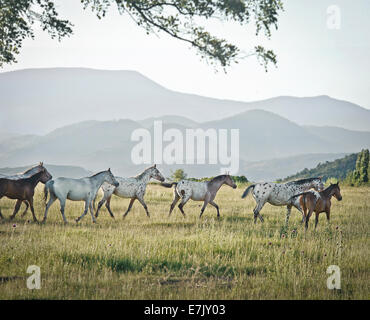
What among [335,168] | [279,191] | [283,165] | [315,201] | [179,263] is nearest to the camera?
[179,263]

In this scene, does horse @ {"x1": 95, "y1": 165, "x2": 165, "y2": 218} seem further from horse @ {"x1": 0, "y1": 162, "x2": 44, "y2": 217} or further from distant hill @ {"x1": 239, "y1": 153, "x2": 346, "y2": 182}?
distant hill @ {"x1": 239, "y1": 153, "x2": 346, "y2": 182}

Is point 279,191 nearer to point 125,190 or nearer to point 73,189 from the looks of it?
point 125,190

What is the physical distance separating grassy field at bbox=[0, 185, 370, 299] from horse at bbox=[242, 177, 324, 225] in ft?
3.82

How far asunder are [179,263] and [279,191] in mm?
6133

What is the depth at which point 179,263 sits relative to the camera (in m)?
7.95

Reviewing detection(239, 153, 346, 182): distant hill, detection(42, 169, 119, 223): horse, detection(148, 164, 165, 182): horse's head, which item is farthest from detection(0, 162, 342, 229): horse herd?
detection(239, 153, 346, 182): distant hill

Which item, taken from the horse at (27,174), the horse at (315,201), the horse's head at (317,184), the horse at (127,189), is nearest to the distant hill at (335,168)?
the horse's head at (317,184)

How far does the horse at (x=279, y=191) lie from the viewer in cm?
1304

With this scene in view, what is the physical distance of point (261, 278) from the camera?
7016 mm

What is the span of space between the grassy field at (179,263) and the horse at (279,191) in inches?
45.8

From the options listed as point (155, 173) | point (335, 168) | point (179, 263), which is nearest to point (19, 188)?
point (155, 173)

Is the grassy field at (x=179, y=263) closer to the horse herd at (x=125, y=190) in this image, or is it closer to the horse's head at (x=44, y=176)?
the horse herd at (x=125, y=190)
